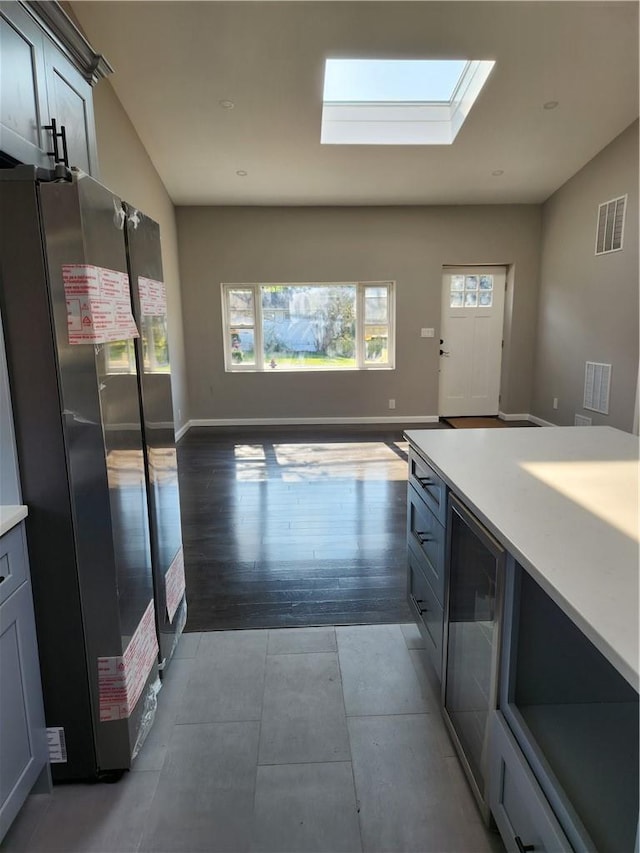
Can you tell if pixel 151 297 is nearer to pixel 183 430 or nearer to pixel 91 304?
pixel 91 304

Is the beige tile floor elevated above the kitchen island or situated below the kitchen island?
below

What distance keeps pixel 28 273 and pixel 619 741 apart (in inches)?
68.1

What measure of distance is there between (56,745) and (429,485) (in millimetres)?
1418

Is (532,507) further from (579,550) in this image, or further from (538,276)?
(538,276)

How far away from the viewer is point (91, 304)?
1205mm

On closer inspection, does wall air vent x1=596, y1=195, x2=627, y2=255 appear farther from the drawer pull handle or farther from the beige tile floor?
the beige tile floor

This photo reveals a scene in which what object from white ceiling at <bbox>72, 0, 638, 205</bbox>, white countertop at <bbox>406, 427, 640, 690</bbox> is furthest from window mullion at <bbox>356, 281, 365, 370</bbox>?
white countertop at <bbox>406, 427, 640, 690</bbox>

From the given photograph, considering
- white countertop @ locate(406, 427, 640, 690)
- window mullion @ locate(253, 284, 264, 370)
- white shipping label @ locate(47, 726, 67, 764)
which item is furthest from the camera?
window mullion @ locate(253, 284, 264, 370)

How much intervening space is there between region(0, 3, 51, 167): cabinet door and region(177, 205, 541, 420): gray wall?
4946mm

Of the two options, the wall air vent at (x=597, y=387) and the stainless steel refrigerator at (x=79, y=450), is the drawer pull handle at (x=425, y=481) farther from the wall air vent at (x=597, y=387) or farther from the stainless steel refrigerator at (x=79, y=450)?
the wall air vent at (x=597, y=387)

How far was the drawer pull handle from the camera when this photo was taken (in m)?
1.67

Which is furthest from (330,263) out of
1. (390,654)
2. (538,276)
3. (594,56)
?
(390,654)

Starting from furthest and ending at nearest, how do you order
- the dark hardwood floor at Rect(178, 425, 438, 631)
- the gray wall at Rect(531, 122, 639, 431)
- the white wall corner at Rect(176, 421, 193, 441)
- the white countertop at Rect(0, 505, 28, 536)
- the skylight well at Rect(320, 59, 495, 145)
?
the white wall corner at Rect(176, 421, 193, 441) < the gray wall at Rect(531, 122, 639, 431) < the skylight well at Rect(320, 59, 495, 145) < the dark hardwood floor at Rect(178, 425, 438, 631) < the white countertop at Rect(0, 505, 28, 536)

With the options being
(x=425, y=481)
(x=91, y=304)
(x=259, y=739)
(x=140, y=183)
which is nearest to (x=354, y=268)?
(x=140, y=183)
